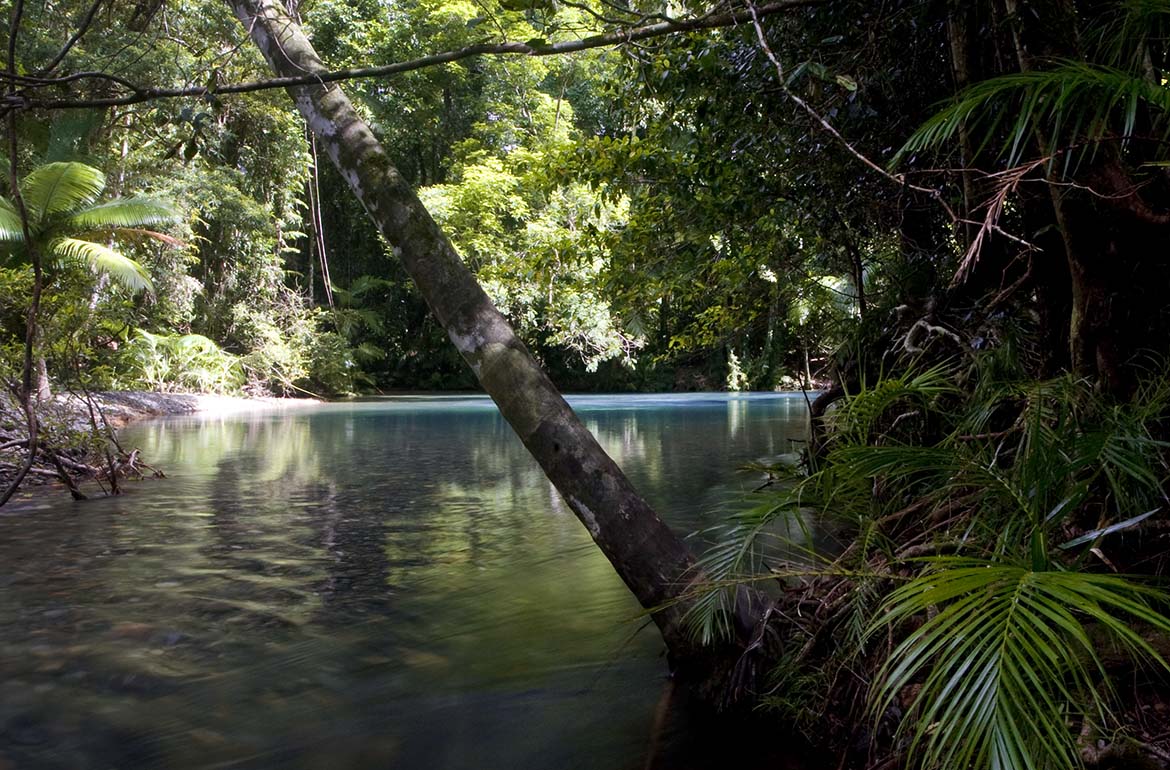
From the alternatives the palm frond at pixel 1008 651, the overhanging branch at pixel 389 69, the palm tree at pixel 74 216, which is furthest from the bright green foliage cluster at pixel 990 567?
the palm tree at pixel 74 216

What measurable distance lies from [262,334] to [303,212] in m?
8.04

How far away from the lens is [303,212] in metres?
27.8

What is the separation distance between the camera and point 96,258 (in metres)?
13.9

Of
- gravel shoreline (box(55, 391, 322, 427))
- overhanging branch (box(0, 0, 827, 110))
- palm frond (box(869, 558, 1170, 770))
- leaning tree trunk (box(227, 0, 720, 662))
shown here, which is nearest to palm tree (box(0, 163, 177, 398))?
gravel shoreline (box(55, 391, 322, 427))

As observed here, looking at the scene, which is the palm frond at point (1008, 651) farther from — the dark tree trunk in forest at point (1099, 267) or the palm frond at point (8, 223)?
the palm frond at point (8, 223)

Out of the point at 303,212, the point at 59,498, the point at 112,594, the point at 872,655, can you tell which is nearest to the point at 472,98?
the point at 303,212

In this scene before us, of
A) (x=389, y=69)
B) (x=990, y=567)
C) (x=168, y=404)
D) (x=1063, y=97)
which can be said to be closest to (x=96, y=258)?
(x=168, y=404)

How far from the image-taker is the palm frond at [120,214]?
1410 cm

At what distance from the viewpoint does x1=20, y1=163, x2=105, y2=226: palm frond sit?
1320 cm

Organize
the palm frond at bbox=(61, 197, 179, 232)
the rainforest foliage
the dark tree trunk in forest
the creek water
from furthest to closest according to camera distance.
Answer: the palm frond at bbox=(61, 197, 179, 232) → the creek water → the dark tree trunk in forest → the rainforest foliage

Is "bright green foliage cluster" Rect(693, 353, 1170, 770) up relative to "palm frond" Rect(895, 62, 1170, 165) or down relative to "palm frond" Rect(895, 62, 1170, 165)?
down

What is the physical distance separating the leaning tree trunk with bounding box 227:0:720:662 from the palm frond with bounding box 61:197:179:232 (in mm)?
13364

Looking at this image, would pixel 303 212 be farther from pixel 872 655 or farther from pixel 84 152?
pixel 872 655

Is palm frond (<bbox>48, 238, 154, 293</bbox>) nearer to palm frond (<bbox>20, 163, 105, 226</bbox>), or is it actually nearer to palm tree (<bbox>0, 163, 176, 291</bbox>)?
palm tree (<bbox>0, 163, 176, 291</bbox>)
